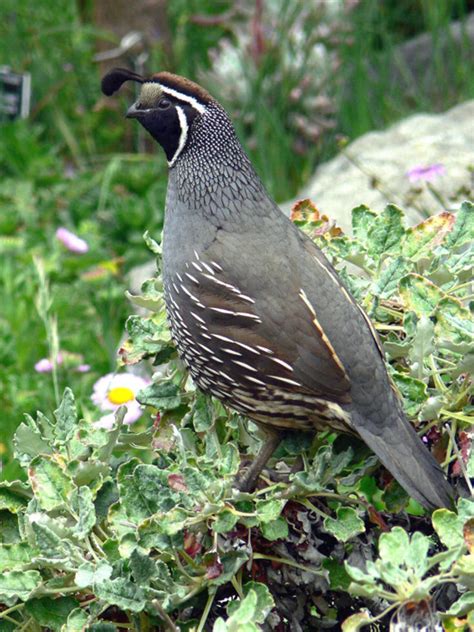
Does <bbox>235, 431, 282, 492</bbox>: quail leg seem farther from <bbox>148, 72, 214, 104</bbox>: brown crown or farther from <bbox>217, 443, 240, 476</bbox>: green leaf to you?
<bbox>148, 72, 214, 104</bbox>: brown crown

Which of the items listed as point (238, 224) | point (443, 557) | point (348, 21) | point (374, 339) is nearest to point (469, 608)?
point (443, 557)

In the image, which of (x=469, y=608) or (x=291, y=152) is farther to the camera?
(x=291, y=152)

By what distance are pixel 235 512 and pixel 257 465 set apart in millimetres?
338

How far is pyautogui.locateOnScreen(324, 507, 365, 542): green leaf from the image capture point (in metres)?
2.29

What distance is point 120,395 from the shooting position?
358cm

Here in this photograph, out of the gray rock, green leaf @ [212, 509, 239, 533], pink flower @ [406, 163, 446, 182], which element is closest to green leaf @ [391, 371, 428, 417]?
green leaf @ [212, 509, 239, 533]

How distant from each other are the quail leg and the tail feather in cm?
23

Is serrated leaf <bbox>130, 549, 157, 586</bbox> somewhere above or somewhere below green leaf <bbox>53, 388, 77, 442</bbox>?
below

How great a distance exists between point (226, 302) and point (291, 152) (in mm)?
3652

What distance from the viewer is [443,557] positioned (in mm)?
2057

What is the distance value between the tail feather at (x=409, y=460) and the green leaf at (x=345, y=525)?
0.13 m

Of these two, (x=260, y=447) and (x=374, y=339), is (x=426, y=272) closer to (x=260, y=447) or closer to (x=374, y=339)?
(x=374, y=339)

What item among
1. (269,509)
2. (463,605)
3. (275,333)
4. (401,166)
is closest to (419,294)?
(275,333)

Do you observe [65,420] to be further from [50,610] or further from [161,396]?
[50,610]
